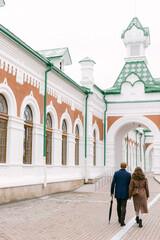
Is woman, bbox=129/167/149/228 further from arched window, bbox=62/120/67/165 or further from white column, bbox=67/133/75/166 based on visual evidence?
white column, bbox=67/133/75/166

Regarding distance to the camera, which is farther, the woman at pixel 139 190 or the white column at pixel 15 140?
the white column at pixel 15 140

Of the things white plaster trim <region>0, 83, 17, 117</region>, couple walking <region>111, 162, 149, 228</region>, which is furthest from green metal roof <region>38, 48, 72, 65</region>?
couple walking <region>111, 162, 149, 228</region>

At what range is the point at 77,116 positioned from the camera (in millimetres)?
18812

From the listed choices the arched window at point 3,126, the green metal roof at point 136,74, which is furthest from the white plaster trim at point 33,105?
the green metal roof at point 136,74

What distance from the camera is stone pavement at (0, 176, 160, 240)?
6.70 meters

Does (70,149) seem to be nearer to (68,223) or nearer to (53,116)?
(53,116)

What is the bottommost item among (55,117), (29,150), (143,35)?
(29,150)

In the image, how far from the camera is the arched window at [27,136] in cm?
1293

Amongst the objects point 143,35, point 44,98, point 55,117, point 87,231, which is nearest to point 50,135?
point 55,117

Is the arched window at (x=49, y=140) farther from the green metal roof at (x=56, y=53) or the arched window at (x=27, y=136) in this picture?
the green metal roof at (x=56, y=53)

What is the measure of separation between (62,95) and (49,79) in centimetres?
175

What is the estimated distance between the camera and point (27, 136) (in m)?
13.1

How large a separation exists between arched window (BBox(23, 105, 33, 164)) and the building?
0.04m

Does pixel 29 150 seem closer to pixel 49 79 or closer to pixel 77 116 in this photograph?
Result: pixel 49 79
